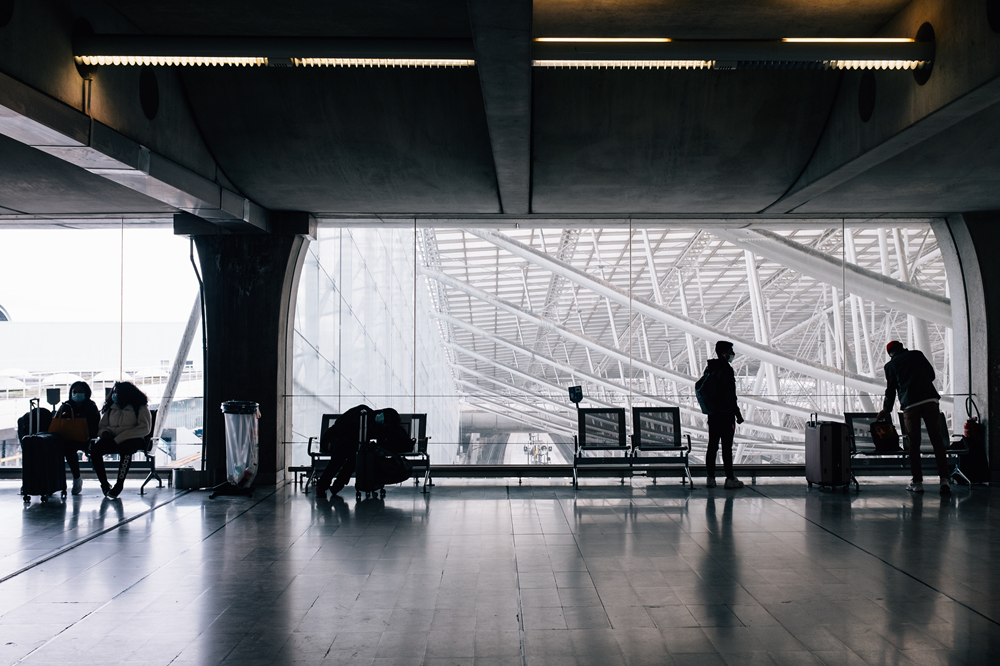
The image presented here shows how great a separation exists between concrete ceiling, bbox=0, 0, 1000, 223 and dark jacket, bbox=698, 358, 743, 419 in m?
1.93

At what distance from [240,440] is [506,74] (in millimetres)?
5241

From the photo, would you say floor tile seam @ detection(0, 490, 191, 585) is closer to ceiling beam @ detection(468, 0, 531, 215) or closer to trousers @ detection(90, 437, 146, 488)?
trousers @ detection(90, 437, 146, 488)

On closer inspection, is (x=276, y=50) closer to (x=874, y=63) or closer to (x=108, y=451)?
(x=874, y=63)

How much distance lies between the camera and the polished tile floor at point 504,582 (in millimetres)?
3645

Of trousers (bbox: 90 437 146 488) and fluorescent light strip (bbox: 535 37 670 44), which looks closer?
fluorescent light strip (bbox: 535 37 670 44)

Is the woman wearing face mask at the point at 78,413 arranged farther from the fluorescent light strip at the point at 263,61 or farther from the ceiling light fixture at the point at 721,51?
the ceiling light fixture at the point at 721,51

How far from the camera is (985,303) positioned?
9055 mm

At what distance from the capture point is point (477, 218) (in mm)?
9492

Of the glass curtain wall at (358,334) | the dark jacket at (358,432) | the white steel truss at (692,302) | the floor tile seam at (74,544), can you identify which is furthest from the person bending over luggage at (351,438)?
the floor tile seam at (74,544)

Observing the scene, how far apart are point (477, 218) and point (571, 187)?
1945 millimetres

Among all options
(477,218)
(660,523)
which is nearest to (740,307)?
(477,218)

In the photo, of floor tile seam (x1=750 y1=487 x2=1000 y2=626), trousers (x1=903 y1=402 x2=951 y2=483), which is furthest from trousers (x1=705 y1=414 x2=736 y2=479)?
trousers (x1=903 y1=402 x2=951 y2=483)

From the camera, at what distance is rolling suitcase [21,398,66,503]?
778 cm

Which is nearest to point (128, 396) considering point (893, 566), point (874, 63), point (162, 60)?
point (162, 60)
